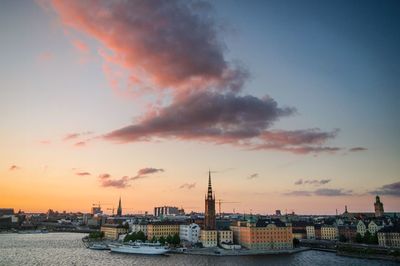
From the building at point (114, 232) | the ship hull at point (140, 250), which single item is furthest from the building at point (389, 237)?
the building at point (114, 232)

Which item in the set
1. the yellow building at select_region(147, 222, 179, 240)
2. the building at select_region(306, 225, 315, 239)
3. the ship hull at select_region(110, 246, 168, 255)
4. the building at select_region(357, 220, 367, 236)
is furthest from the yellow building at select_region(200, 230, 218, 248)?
the building at select_region(357, 220, 367, 236)

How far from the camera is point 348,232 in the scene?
4045 inches

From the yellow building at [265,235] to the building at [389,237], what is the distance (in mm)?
18090

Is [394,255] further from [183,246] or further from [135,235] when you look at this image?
[135,235]

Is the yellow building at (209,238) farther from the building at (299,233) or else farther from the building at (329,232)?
the building at (329,232)

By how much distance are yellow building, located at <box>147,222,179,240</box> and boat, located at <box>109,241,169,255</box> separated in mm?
14587

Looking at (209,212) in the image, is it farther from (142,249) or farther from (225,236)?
(142,249)

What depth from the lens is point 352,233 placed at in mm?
101750

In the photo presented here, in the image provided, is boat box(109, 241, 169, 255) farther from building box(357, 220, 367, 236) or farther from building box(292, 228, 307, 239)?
building box(357, 220, 367, 236)

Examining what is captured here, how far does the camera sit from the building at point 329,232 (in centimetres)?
10544

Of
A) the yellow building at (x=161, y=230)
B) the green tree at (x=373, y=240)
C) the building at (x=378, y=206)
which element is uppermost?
the building at (x=378, y=206)

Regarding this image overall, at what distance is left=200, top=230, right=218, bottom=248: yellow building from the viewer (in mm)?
86500

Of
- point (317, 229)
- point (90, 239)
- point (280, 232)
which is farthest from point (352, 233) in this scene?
point (90, 239)

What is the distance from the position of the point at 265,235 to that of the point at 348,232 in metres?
30.5
